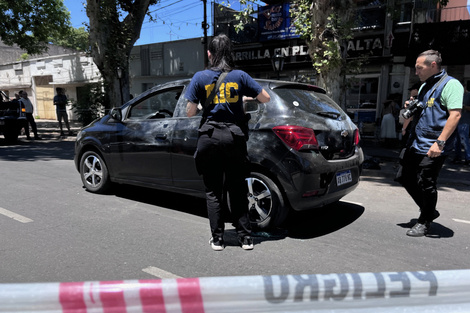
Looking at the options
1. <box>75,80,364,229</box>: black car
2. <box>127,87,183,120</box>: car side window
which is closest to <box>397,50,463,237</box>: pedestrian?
<box>75,80,364,229</box>: black car

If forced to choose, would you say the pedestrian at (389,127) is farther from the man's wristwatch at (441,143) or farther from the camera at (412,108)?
the man's wristwatch at (441,143)

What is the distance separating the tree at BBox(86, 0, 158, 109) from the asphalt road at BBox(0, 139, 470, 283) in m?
9.36

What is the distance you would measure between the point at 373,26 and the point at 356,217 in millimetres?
11175

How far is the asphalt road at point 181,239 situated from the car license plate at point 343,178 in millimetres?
576

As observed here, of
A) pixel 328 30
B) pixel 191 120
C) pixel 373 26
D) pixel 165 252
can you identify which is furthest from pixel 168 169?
pixel 373 26

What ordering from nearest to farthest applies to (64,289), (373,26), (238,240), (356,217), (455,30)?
(64,289)
(238,240)
(356,217)
(455,30)
(373,26)

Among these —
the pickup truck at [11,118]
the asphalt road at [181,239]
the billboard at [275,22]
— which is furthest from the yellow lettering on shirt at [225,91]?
the billboard at [275,22]

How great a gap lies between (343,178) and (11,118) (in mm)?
12230

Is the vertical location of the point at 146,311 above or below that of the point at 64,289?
below

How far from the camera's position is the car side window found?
4.64 m

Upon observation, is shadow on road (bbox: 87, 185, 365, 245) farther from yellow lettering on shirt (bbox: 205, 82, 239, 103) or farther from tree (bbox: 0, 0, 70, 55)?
tree (bbox: 0, 0, 70, 55)

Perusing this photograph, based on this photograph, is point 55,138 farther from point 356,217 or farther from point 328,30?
point 356,217

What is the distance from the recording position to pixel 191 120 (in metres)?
4.25

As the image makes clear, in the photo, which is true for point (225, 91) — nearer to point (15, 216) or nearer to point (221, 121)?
point (221, 121)
